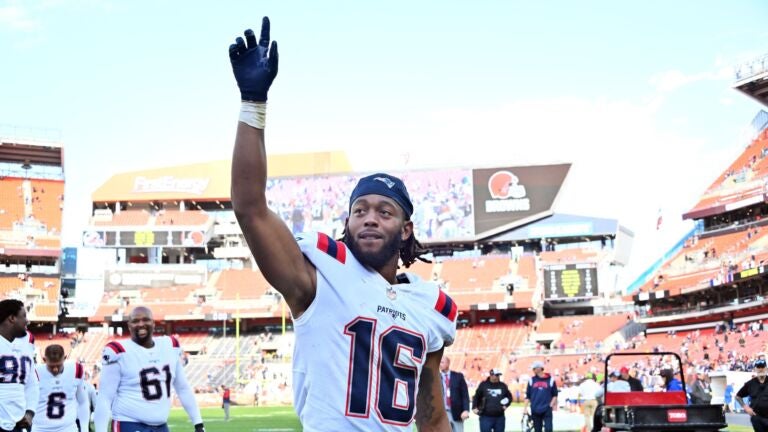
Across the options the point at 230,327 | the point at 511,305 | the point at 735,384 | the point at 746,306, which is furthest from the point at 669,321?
the point at 230,327

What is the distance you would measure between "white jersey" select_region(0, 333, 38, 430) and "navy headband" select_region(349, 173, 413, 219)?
220 inches

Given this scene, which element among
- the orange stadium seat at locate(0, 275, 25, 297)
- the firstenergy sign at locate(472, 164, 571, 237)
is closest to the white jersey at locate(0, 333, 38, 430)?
the firstenergy sign at locate(472, 164, 571, 237)

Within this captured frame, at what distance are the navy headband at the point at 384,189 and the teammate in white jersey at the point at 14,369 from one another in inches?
215

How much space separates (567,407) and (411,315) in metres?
34.0

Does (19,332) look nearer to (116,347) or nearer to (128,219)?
(116,347)

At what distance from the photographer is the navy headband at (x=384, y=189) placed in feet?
10.1

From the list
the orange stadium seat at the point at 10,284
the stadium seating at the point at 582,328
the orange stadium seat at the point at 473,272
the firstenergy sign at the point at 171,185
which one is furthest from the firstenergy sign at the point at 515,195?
the orange stadium seat at the point at 10,284

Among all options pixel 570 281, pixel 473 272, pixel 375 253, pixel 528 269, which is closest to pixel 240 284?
pixel 473 272

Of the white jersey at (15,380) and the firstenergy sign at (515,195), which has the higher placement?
the firstenergy sign at (515,195)

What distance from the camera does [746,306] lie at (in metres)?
41.4

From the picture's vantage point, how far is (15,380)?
25.0 feet

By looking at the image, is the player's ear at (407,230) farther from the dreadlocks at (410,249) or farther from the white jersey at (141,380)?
the white jersey at (141,380)

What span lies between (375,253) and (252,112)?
2.33 ft

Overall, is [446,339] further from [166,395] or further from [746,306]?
[746,306]
